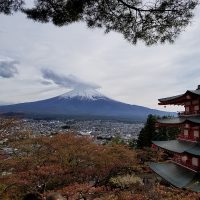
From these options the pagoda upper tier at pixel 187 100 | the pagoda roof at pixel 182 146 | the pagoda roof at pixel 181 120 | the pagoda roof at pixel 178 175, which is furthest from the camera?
the pagoda upper tier at pixel 187 100

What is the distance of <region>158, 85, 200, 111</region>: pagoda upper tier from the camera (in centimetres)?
1907

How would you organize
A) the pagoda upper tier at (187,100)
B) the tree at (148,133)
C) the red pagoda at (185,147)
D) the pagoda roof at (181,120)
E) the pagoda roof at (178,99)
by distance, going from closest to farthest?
the red pagoda at (185,147)
the pagoda roof at (181,120)
the pagoda roof at (178,99)
the pagoda upper tier at (187,100)
the tree at (148,133)

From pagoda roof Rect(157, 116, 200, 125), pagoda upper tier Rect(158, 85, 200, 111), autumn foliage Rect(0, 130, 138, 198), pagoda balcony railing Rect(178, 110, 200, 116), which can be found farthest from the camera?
autumn foliage Rect(0, 130, 138, 198)

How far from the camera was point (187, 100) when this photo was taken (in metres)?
20.5

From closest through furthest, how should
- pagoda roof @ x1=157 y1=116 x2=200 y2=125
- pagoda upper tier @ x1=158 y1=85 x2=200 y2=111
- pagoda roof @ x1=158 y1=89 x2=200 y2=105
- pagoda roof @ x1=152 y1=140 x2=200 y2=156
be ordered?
1. pagoda roof @ x1=152 y1=140 x2=200 y2=156
2. pagoda roof @ x1=157 y1=116 x2=200 y2=125
3. pagoda roof @ x1=158 y1=89 x2=200 y2=105
4. pagoda upper tier @ x1=158 y1=85 x2=200 y2=111

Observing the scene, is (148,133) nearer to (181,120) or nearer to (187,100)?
(181,120)

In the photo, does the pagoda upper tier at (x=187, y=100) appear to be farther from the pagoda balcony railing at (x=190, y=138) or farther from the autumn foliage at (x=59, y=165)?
the autumn foliage at (x=59, y=165)

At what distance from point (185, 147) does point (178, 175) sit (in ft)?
5.14

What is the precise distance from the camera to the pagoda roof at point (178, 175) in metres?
16.7

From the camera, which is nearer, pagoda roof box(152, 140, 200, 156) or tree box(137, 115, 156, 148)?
pagoda roof box(152, 140, 200, 156)

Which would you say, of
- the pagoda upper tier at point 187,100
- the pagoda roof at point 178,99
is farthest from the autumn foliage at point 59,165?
the pagoda roof at point 178,99

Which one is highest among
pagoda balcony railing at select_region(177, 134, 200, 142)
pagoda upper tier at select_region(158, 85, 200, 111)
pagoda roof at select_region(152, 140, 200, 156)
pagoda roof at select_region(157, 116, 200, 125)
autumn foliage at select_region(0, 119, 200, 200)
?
pagoda upper tier at select_region(158, 85, 200, 111)

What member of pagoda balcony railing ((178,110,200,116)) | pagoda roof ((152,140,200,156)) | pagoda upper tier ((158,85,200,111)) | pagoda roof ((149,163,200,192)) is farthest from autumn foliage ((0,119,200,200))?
pagoda upper tier ((158,85,200,111))

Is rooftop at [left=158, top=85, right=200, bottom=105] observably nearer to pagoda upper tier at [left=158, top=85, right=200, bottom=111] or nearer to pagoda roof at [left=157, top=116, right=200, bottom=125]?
pagoda upper tier at [left=158, top=85, right=200, bottom=111]
